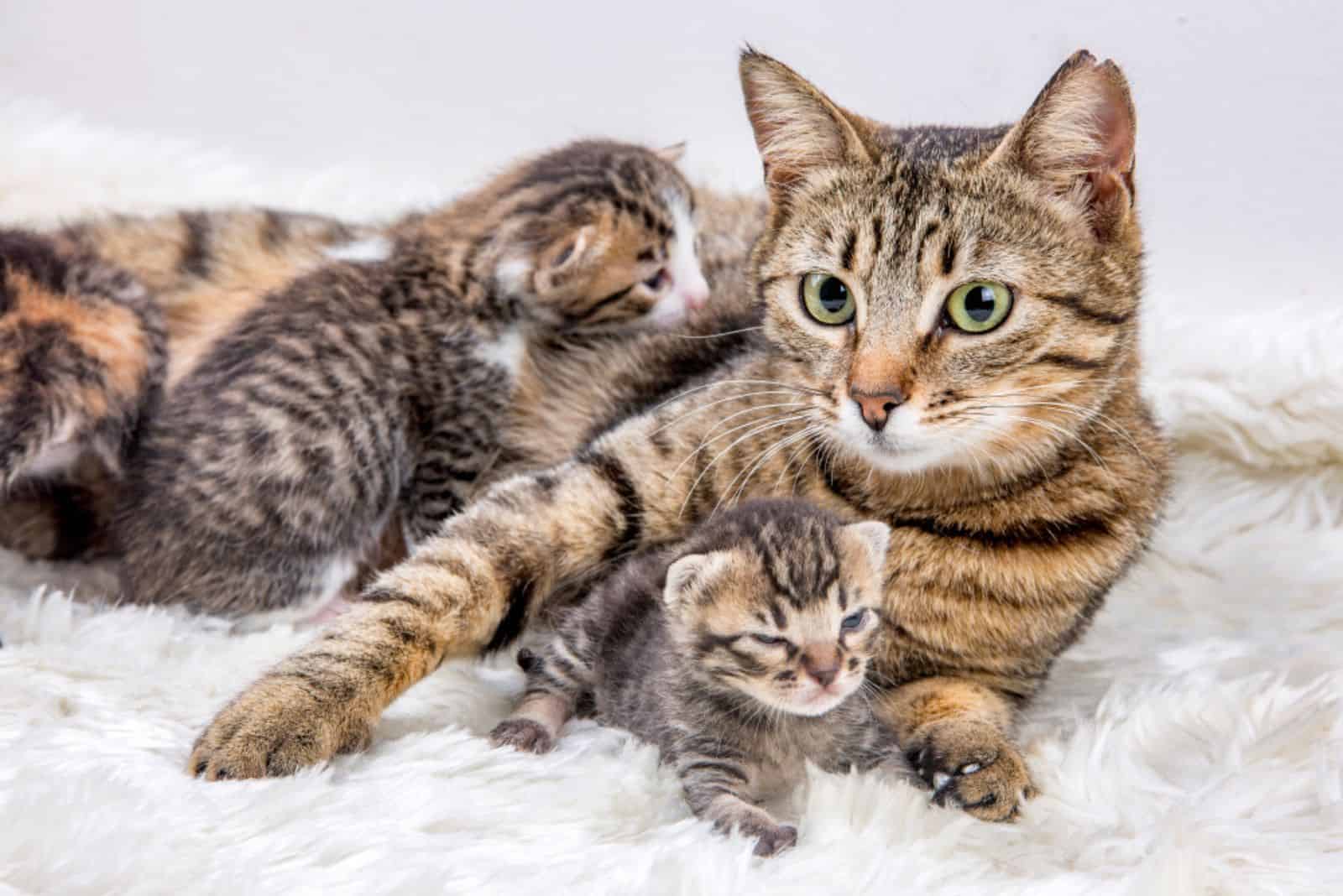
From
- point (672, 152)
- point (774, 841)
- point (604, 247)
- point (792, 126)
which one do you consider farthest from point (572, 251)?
point (774, 841)

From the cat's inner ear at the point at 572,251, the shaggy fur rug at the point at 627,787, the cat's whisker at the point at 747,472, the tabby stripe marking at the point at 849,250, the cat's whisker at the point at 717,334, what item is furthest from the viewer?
the cat's inner ear at the point at 572,251

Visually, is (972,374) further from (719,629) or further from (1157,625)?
(1157,625)

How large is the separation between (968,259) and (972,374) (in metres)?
0.10

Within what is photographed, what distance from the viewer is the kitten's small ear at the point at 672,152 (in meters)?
2.11

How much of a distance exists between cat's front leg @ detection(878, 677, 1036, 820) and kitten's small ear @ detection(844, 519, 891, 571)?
0.18 meters

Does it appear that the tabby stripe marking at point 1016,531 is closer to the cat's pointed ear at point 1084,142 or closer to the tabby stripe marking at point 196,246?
the cat's pointed ear at point 1084,142

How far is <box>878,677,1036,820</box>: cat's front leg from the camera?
3.82ft

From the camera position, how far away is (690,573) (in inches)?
45.3

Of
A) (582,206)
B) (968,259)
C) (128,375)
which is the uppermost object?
(968,259)

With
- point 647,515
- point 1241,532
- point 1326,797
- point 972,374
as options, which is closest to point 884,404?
point 972,374

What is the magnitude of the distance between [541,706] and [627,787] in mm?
199

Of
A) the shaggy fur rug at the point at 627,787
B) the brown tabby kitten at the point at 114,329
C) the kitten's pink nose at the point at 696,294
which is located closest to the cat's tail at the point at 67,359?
the brown tabby kitten at the point at 114,329

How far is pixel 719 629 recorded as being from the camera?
1134 mm

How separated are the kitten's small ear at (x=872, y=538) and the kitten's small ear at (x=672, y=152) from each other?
1.03 m
